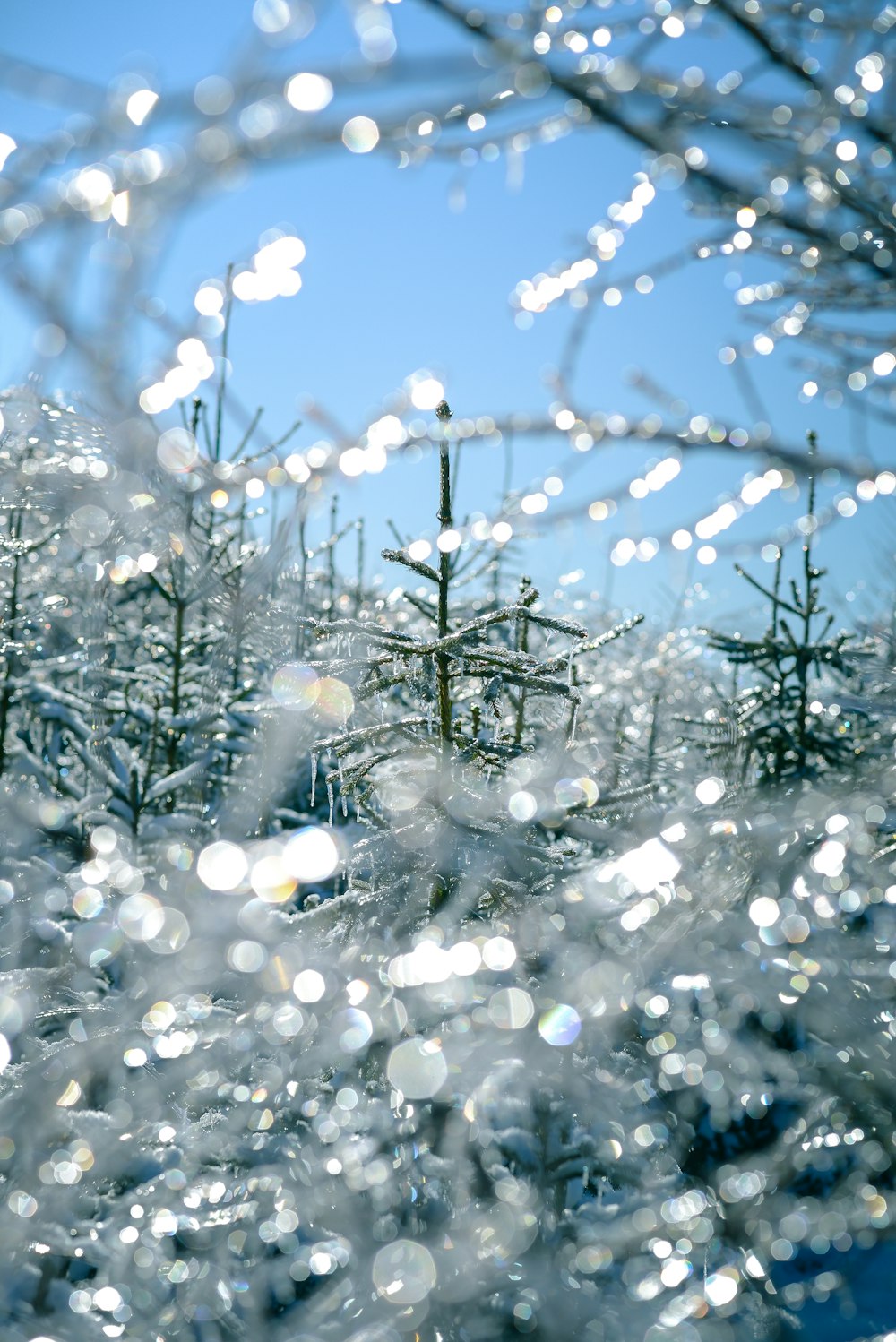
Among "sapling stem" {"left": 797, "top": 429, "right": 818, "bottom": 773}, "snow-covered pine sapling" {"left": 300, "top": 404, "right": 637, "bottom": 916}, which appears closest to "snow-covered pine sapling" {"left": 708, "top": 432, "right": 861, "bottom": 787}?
"sapling stem" {"left": 797, "top": 429, "right": 818, "bottom": 773}

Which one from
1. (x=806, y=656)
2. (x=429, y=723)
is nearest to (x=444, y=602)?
(x=429, y=723)

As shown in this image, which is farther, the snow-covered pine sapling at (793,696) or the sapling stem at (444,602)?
the snow-covered pine sapling at (793,696)

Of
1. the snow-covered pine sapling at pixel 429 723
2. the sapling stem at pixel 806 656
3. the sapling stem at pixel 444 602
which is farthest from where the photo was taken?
the sapling stem at pixel 806 656

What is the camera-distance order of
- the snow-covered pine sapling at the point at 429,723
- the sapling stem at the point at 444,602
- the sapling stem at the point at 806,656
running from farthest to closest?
1. the sapling stem at the point at 806,656
2. the sapling stem at the point at 444,602
3. the snow-covered pine sapling at the point at 429,723

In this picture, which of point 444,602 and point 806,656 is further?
point 806,656

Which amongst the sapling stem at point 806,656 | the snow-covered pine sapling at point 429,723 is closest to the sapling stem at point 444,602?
the snow-covered pine sapling at point 429,723

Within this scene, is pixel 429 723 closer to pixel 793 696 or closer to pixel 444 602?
pixel 444 602

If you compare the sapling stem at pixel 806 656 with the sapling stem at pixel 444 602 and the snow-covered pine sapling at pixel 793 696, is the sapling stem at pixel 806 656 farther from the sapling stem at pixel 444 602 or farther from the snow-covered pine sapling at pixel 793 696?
the sapling stem at pixel 444 602

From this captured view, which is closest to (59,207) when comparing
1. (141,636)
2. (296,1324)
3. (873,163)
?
(873,163)

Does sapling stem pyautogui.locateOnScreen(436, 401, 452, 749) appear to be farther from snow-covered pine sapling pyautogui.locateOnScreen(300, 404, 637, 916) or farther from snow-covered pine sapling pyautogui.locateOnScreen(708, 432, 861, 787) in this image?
snow-covered pine sapling pyautogui.locateOnScreen(708, 432, 861, 787)

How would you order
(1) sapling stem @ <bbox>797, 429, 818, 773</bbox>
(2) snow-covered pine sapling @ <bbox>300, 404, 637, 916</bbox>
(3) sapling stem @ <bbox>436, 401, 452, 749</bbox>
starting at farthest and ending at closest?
(1) sapling stem @ <bbox>797, 429, 818, 773</bbox> < (3) sapling stem @ <bbox>436, 401, 452, 749</bbox> < (2) snow-covered pine sapling @ <bbox>300, 404, 637, 916</bbox>

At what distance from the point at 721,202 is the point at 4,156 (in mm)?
1047

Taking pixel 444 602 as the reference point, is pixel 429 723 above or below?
below

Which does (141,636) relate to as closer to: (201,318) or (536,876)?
(536,876)
